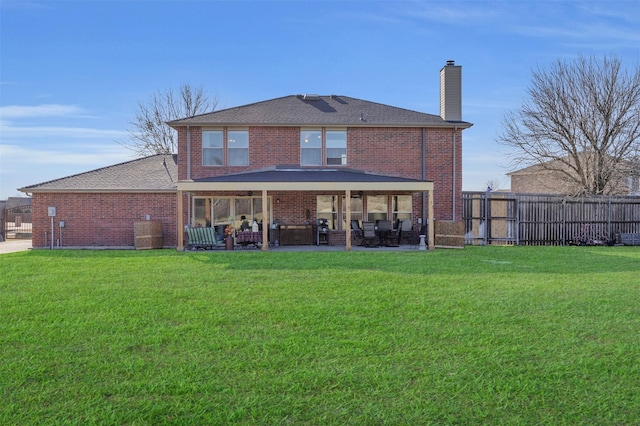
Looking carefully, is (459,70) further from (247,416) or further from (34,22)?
(247,416)

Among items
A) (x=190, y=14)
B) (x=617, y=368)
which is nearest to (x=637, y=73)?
(x=190, y=14)

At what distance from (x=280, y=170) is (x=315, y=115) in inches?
111

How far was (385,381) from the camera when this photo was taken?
4156 millimetres

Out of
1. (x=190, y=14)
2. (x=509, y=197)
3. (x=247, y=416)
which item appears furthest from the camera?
(x=509, y=197)

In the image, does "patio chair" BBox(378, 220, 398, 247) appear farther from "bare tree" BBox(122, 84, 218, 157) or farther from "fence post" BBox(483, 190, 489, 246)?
"bare tree" BBox(122, 84, 218, 157)

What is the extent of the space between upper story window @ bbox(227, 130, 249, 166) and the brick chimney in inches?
326

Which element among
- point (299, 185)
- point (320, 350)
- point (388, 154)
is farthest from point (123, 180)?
point (320, 350)

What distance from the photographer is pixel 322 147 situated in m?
19.1

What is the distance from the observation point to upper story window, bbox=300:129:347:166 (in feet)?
62.4

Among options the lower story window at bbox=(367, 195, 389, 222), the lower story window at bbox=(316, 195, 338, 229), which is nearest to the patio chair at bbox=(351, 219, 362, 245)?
the lower story window at bbox=(367, 195, 389, 222)

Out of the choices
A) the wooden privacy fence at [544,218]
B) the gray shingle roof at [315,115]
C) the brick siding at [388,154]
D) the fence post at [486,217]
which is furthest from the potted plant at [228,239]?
the fence post at [486,217]

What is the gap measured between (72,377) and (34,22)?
52.1 feet

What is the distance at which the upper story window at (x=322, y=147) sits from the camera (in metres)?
19.0

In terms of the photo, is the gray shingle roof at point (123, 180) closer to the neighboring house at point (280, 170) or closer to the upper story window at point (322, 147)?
the neighboring house at point (280, 170)
